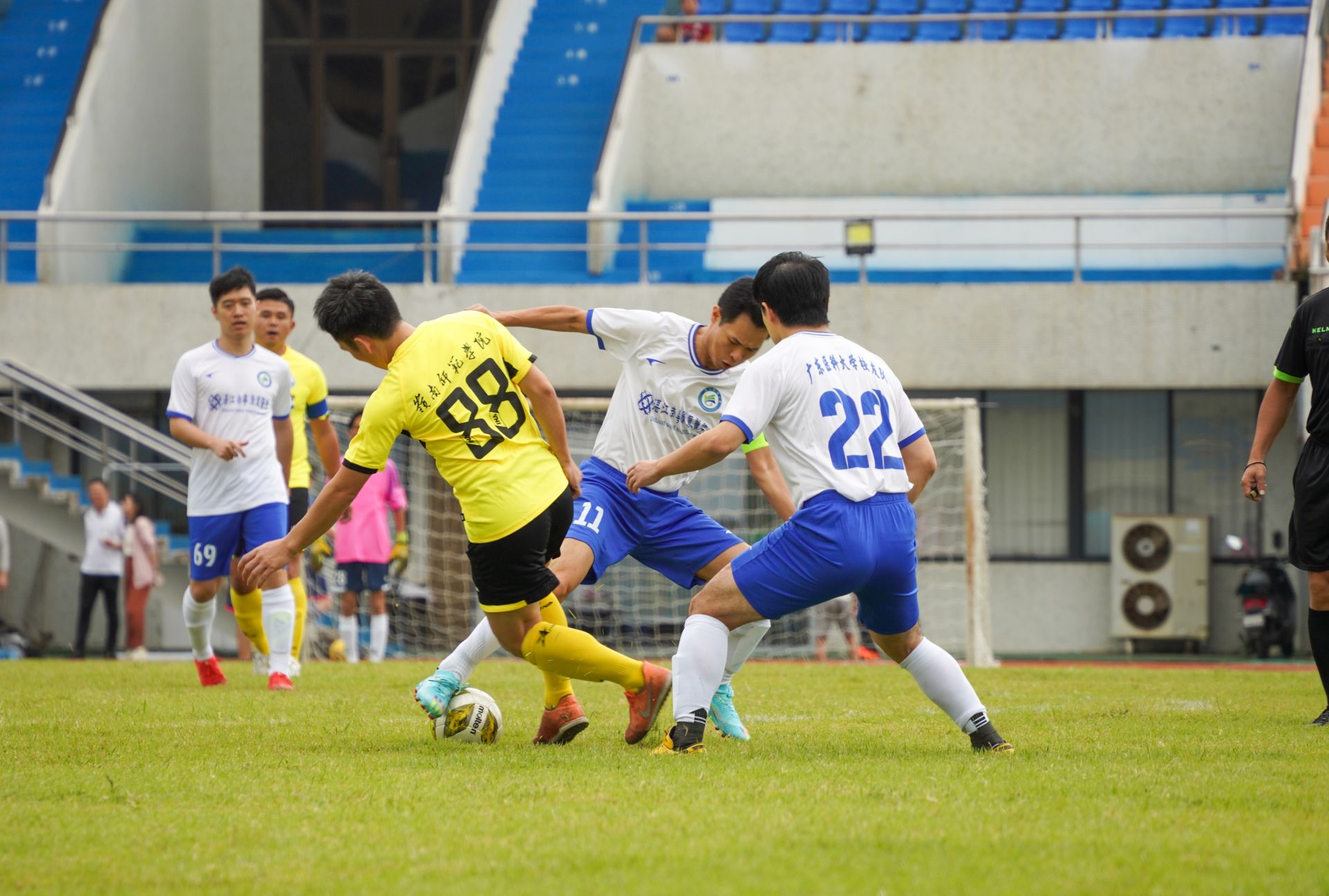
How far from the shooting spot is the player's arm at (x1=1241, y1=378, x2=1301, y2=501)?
22.5 feet

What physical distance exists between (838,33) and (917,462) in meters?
16.6

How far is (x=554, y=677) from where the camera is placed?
5973 mm

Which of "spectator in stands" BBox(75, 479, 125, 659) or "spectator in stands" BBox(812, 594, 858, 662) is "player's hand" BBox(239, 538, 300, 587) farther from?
"spectator in stands" BBox(75, 479, 125, 659)

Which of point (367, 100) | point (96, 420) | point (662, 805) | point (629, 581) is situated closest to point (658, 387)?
point (662, 805)

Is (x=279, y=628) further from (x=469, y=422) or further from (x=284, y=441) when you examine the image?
(x=469, y=422)

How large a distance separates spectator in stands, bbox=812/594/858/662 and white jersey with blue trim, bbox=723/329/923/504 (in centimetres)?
1038

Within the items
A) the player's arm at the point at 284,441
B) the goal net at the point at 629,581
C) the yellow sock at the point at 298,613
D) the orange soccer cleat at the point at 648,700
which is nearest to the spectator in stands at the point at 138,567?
the goal net at the point at 629,581

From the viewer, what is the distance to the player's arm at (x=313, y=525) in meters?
5.42

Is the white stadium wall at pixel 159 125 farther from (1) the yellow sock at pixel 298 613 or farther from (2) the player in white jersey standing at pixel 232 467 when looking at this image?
(2) the player in white jersey standing at pixel 232 467

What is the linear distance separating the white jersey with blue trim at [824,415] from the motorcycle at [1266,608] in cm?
1273

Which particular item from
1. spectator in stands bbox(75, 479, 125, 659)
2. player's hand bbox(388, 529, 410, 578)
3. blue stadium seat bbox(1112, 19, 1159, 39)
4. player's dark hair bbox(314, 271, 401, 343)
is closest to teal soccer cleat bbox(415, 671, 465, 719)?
player's dark hair bbox(314, 271, 401, 343)

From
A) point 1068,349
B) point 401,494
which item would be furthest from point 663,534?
point 1068,349

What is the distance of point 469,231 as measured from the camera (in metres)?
19.7

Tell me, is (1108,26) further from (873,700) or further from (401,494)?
(873,700)
